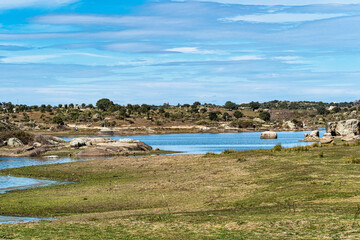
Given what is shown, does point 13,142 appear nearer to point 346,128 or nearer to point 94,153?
point 94,153

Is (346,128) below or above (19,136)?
above

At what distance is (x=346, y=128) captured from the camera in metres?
103

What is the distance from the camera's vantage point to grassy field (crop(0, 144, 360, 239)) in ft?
62.6

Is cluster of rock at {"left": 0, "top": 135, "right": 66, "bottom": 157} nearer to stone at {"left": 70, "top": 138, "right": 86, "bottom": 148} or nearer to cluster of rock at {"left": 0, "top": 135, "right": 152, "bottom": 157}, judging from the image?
cluster of rock at {"left": 0, "top": 135, "right": 152, "bottom": 157}

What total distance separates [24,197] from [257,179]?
16569 mm

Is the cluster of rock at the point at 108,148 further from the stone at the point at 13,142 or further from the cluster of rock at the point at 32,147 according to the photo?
the stone at the point at 13,142

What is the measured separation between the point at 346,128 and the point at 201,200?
82.0m

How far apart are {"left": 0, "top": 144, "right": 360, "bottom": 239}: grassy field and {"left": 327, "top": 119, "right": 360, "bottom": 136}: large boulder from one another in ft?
180

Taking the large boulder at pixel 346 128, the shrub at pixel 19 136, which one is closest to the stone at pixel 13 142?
the shrub at pixel 19 136

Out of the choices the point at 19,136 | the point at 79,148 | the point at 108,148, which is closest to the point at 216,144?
the point at 79,148

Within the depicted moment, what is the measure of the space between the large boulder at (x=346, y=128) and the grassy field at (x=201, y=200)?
54.8 m

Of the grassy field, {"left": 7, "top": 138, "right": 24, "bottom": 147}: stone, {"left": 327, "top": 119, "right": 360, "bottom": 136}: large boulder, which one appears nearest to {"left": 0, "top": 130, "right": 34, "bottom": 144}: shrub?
{"left": 7, "top": 138, "right": 24, "bottom": 147}: stone

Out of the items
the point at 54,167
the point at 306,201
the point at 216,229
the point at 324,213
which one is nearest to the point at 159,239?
the point at 216,229

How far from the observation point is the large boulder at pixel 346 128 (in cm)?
10144
